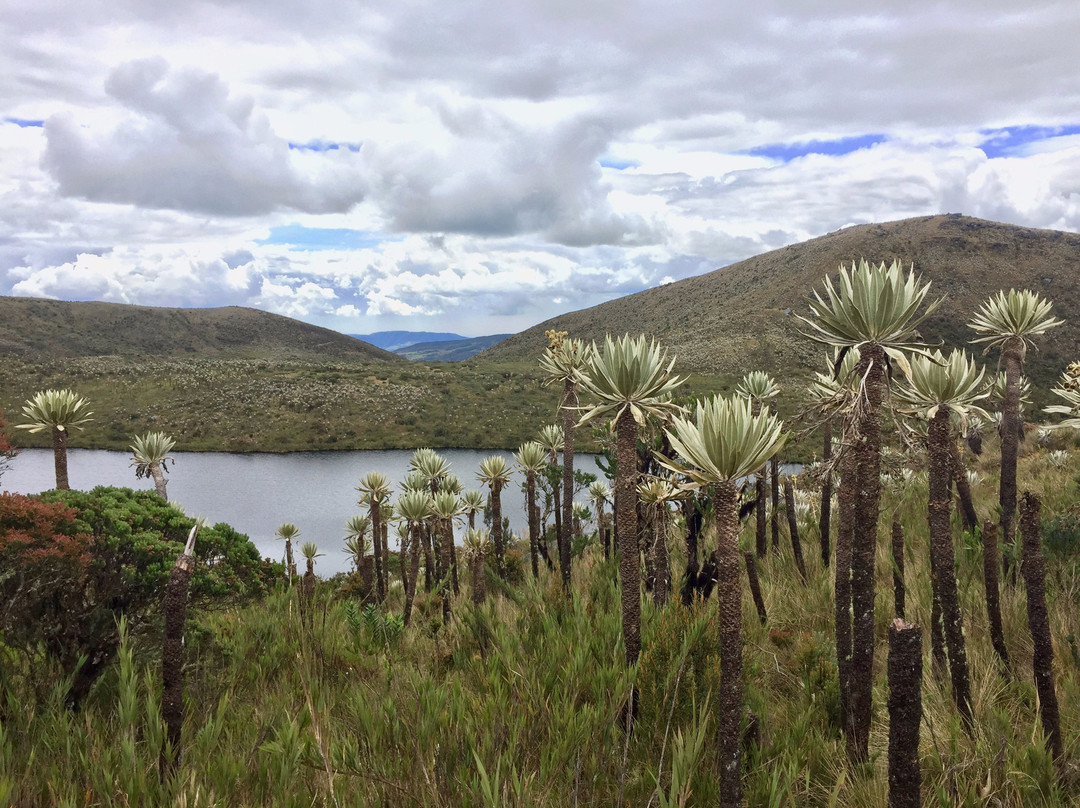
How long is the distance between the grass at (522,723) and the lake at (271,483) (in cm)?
2039

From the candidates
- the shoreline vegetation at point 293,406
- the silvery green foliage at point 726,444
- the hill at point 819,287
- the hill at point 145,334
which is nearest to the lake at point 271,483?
the shoreline vegetation at point 293,406

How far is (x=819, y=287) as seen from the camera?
9138 cm

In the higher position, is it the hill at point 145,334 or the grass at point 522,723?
the hill at point 145,334

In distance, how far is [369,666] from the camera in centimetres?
579

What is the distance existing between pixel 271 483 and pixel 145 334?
473ft

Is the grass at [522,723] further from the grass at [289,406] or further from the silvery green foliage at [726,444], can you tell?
the grass at [289,406]

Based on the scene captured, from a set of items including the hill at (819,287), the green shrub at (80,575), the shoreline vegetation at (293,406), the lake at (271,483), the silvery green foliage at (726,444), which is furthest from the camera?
the hill at (819,287)

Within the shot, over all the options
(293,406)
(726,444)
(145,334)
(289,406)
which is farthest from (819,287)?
(145,334)

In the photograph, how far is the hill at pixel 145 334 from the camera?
132000 millimetres

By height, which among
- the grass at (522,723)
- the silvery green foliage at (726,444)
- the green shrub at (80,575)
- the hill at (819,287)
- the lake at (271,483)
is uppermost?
the hill at (819,287)

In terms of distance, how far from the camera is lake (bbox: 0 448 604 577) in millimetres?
30891

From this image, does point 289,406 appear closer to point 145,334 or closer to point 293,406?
point 293,406

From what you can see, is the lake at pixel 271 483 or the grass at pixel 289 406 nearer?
the lake at pixel 271 483

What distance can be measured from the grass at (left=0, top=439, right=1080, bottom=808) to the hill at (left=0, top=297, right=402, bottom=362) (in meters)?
138
